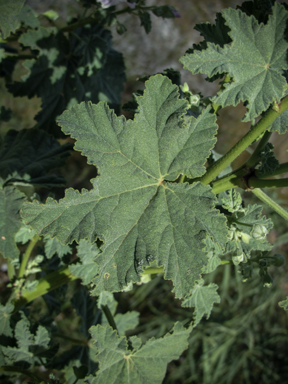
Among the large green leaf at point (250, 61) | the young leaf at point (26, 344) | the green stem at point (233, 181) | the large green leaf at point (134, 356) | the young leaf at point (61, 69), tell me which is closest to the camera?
the large green leaf at point (250, 61)

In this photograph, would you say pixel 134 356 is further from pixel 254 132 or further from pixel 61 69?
pixel 61 69

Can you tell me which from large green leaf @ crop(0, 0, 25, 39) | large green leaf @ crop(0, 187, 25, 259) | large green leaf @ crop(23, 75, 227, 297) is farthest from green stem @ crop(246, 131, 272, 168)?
large green leaf @ crop(0, 0, 25, 39)

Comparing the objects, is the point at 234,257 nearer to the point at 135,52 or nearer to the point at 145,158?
the point at 145,158

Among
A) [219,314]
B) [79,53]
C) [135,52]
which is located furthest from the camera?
[135,52]

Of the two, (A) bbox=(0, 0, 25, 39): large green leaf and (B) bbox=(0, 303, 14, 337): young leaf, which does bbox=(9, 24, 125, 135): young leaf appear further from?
(B) bbox=(0, 303, 14, 337): young leaf

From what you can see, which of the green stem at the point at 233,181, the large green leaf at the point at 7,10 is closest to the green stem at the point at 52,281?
the green stem at the point at 233,181

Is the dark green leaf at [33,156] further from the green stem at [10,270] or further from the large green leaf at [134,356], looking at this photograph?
the large green leaf at [134,356]

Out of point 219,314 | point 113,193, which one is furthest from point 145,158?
point 219,314
